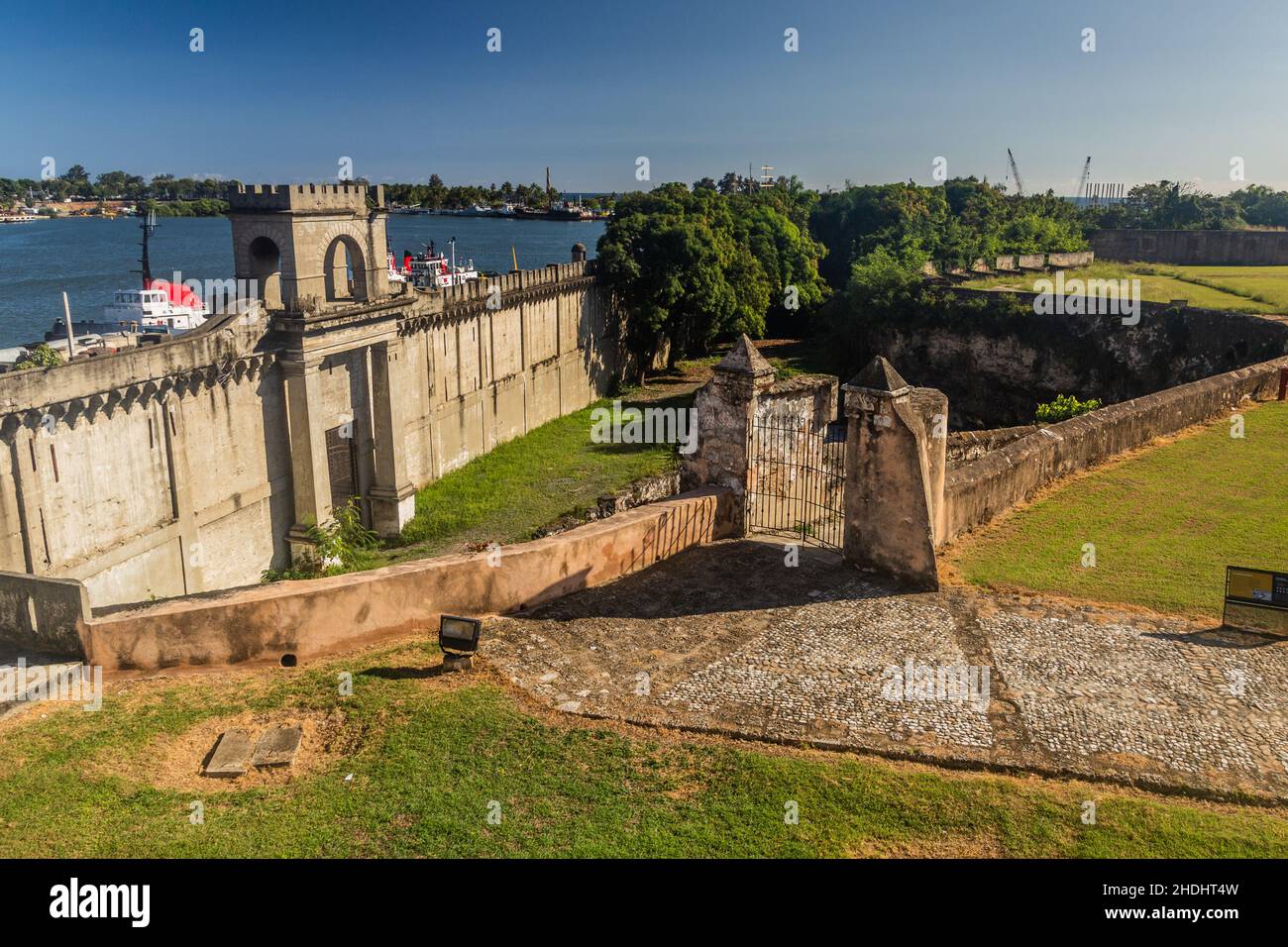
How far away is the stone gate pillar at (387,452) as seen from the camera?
26.2m

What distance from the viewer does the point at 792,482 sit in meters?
14.8

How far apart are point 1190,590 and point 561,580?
711 centimetres

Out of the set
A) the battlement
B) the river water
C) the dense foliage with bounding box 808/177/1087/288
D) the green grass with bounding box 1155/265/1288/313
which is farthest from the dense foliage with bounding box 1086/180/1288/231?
Answer: the battlement

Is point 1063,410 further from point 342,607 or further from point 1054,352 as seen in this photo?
point 342,607

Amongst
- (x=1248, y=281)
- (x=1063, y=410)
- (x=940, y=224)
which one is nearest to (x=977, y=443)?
(x=1063, y=410)

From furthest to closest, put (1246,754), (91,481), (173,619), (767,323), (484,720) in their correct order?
(767,323) → (91,481) → (173,619) → (484,720) → (1246,754)

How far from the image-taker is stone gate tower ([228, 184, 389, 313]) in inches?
869

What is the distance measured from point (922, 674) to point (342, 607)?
5731 mm

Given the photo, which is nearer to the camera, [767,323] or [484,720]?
[484,720]

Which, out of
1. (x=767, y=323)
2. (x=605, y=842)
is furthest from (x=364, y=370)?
(x=767, y=323)

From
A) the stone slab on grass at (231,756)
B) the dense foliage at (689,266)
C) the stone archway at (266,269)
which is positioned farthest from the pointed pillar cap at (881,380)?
the dense foliage at (689,266)

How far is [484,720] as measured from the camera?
869 centimetres
